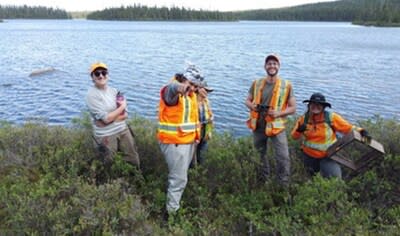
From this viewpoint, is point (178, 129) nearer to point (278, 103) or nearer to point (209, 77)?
point (278, 103)

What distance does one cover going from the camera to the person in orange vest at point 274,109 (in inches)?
239

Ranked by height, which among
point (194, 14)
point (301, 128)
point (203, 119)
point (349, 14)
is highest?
point (203, 119)

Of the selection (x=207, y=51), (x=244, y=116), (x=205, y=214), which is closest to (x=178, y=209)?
(x=205, y=214)

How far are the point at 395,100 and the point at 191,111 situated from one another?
56.7 ft

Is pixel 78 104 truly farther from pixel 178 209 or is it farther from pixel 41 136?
pixel 178 209

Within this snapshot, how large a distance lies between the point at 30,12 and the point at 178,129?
201 meters

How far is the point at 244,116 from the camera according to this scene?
16.0 m

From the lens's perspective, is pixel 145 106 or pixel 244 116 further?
pixel 145 106

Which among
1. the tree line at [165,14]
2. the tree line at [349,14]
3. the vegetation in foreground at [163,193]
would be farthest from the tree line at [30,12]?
the vegetation in foreground at [163,193]

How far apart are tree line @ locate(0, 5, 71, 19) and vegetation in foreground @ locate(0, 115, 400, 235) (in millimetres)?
183583

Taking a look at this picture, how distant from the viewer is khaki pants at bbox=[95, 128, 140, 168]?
5.84 metres

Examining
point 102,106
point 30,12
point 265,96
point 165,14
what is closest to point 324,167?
point 265,96

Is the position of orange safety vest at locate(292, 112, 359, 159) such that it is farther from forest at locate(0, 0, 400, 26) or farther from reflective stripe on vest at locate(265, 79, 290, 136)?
forest at locate(0, 0, 400, 26)

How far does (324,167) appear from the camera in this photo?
6074mm
